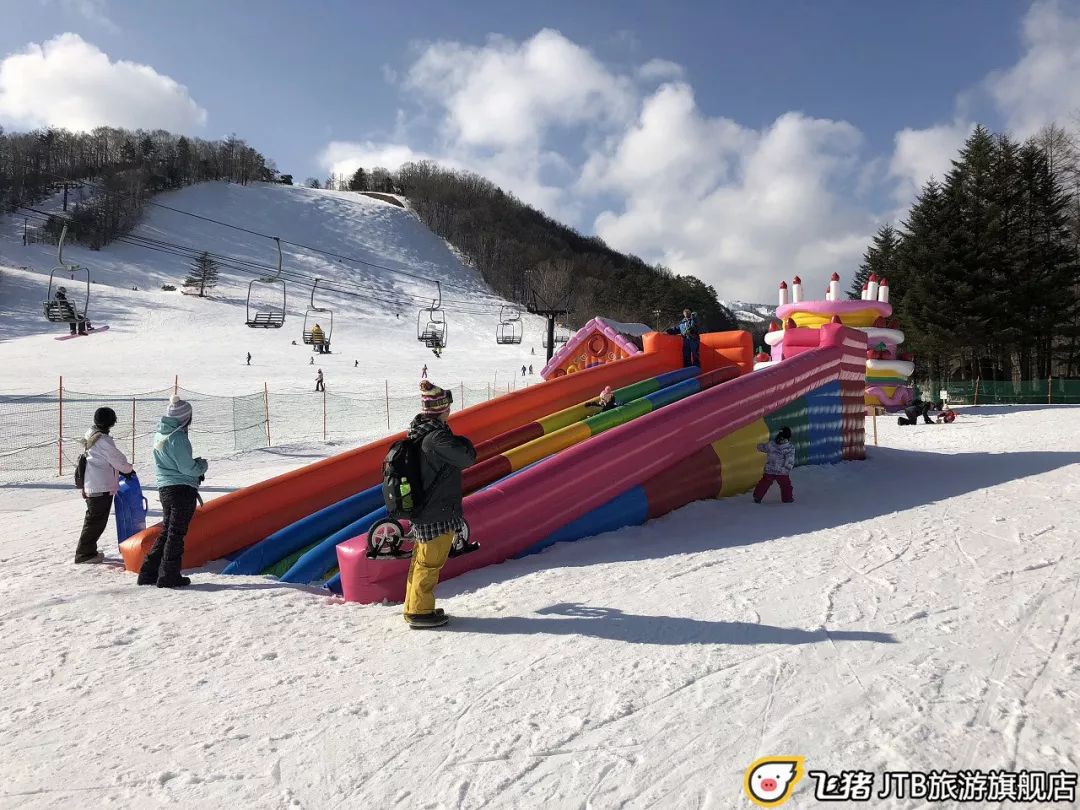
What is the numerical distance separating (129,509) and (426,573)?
Answer: 3.71 meters

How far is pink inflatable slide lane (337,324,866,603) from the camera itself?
4512 mm

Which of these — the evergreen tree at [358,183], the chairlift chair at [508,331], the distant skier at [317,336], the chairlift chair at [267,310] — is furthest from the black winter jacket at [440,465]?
the evergreen tree at [358,183]

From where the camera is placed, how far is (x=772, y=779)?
2.31m

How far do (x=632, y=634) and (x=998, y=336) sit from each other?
3086 centimetres

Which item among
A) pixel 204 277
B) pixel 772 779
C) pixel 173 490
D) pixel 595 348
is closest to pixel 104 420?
pixel 173 490

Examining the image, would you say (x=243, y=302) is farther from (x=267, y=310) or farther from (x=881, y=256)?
(x=881, y=256)

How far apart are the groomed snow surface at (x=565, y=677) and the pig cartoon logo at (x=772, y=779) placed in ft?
0.12

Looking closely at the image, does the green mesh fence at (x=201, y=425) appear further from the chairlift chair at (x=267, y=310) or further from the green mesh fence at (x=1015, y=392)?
the green mesh fence at (x=1015, y=392)

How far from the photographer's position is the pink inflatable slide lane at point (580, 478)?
451 centimetres

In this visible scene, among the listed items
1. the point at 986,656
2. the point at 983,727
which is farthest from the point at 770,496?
the point at 983,727

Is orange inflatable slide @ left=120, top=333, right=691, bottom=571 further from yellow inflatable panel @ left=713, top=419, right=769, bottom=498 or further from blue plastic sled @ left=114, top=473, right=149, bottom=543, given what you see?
yellow inflatable panel @ left=713, top=419, right=769, bottom=498

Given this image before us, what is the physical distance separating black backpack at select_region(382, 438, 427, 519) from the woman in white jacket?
3.13 meters

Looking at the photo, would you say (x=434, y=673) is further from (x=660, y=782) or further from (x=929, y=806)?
(x=929, y=806)

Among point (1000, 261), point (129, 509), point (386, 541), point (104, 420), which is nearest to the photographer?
point (386, 541)
